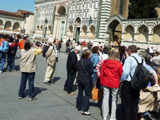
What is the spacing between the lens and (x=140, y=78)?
423cm

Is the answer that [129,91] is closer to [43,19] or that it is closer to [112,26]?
[112,26]

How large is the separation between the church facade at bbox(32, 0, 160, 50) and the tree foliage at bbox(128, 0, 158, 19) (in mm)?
2105

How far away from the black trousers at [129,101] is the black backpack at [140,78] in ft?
0.92

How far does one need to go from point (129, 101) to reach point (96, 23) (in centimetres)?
2406

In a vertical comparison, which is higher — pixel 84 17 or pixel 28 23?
pixel 28 23

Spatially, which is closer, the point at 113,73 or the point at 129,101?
the point at 129,101

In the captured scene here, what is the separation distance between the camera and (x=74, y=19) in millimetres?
32125

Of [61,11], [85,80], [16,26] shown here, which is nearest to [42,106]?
[85,80]

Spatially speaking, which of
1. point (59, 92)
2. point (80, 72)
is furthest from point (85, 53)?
point (59, 92)

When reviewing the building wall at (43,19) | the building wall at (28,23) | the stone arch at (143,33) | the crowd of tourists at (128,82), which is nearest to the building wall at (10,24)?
the building wall at (28,23)

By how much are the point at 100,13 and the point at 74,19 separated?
6306 mm

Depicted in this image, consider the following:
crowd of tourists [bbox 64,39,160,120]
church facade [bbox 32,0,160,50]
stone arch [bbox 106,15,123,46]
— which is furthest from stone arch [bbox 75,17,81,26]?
crowd of tourists [bbox 64,39,160,120]

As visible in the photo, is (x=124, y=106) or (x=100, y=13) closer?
(x=124, y=106)

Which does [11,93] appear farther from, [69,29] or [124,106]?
[69,29]
